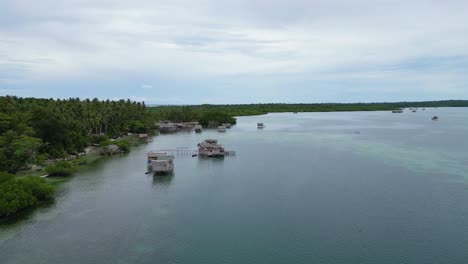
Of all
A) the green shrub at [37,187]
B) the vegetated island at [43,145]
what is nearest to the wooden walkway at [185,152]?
the vegetated island at [43,145]

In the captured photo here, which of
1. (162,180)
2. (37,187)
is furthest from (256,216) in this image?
(37,187)

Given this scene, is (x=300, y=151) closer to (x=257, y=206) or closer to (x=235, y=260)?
(x=257, y=206)

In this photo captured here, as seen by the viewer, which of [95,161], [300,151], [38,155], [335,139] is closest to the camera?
[38,155]

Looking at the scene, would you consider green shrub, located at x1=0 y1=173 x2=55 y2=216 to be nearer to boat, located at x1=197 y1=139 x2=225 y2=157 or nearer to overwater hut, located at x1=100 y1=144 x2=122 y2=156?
overwater hut, located at x1=100 y1=144 x2=122 y2=156

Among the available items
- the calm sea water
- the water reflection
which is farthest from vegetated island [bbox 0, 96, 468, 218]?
the water reflection

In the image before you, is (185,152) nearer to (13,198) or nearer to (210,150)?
(210,150)

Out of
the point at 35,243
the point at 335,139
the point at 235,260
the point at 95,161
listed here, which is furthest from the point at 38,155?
the point at 335,139
